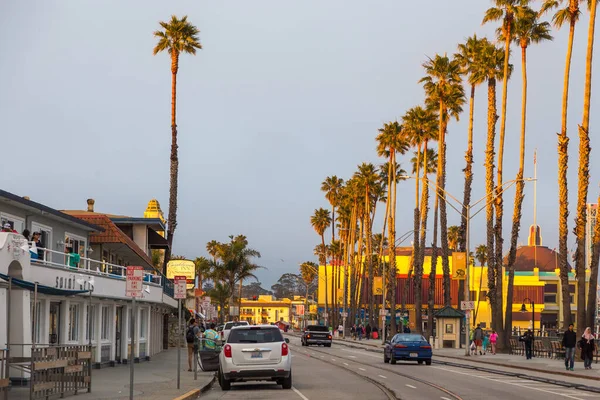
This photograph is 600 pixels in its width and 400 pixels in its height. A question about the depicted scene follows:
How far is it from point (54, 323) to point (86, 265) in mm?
7352

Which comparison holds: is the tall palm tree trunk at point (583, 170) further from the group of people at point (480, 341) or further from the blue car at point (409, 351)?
the group of people at point (480, 341)

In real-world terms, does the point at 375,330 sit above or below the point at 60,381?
below

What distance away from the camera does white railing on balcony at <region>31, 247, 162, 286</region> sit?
28486 mm

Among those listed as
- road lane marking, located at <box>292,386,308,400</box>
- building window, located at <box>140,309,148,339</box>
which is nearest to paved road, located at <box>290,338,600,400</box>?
road lane marking, located at <box>292,386,308,400</box>

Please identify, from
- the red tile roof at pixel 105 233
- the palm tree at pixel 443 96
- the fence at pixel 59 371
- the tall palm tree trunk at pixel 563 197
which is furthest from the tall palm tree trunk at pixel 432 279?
the fence at pixel 59 371

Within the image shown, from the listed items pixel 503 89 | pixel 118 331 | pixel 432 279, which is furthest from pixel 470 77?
pixel 118 331

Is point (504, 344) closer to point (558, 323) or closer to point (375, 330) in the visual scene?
point (375, 330)

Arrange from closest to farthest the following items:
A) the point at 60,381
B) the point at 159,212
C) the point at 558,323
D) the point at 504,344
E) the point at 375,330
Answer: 1. the point at 60,381
2. the point at 504,344
3. the point at 159,212
4. the point at 375,330
5. the point at 558,323

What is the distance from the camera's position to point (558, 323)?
130 m

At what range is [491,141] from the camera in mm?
56969

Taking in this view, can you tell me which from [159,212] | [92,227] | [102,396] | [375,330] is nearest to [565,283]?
[92,227]

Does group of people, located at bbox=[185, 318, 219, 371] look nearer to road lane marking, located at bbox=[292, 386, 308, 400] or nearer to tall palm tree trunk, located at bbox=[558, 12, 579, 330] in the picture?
road lane marking, located at bbox=[292, 386, 308, 400]

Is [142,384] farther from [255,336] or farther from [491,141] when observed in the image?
[491,141]

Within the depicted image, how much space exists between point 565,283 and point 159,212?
135 feet
